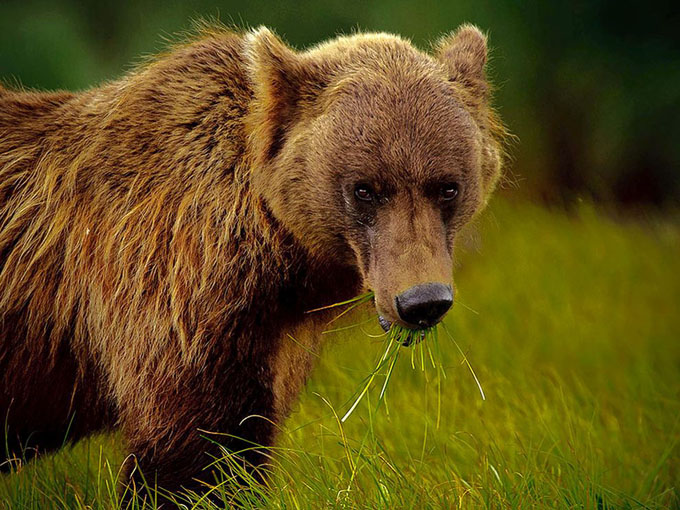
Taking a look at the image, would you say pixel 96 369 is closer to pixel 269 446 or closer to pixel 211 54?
pixel 269 446

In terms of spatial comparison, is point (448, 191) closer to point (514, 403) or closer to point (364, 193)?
point (364, 193)

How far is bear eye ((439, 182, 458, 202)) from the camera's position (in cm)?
345

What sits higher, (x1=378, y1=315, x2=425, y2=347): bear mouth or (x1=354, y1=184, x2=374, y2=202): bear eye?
(x1=354, y1=184, x2=374, y2=202): bear eye

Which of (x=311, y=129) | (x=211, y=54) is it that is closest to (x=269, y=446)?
(x=311, y=129)

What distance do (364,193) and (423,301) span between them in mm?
488

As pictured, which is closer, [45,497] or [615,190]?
[45,497]

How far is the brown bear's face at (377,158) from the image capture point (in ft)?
10.8

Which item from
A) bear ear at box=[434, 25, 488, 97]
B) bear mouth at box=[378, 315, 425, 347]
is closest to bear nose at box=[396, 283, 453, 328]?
bear mouth at box=[378, 315, 425, 347]

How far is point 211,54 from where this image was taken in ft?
12.7

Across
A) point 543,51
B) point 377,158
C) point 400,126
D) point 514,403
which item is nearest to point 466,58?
point 400,126

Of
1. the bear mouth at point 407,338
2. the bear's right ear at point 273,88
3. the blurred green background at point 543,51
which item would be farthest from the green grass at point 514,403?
the blurred green background at point 543,51

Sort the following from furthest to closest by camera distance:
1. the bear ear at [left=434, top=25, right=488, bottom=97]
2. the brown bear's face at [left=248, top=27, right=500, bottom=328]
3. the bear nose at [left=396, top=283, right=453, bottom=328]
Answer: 1. the bear ear at [left=434, top=25, right=488, bottom=97]
2. the brown bear's face at [left=248, top=27, right=500, bottom=328]
3. the bear nose at [left=396, top=283, right=453, bottom=328]

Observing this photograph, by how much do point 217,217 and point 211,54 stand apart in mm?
703

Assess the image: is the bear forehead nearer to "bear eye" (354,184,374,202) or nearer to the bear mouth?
"bear eye" (354,184,374,202)
